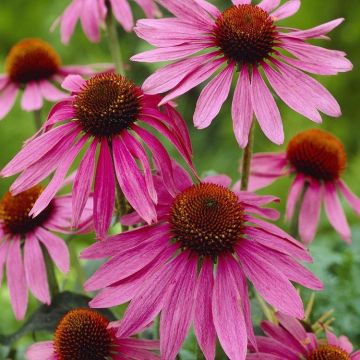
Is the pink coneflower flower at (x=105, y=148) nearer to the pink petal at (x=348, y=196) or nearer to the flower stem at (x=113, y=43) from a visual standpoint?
the flower stem at (x=113, y=43)

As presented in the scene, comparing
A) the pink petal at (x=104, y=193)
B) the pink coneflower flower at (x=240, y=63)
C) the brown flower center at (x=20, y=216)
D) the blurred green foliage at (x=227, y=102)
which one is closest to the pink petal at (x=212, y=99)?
the pink coneflower flower at (x=240, y=63)

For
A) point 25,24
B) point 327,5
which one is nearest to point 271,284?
point 327,5

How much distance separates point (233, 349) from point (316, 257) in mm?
578

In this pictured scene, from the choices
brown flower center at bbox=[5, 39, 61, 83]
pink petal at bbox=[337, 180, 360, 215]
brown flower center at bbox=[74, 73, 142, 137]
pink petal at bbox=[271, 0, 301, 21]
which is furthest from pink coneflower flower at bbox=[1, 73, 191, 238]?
brown flower center at bbox=[5, 39, 61, 83]

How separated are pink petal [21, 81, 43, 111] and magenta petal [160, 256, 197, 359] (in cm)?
61

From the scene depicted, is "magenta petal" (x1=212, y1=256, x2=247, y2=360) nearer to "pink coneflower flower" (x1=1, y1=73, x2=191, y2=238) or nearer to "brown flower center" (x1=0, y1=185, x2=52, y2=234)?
"pink coneflower flower" (x1=1, y1=73, x2=191, y2=238)

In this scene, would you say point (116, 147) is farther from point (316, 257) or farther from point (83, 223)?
point (316, 257)

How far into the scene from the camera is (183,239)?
2.33 ft

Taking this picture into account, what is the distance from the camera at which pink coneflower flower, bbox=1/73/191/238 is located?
674 millimetres

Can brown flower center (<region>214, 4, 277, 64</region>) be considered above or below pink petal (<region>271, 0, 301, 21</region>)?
below

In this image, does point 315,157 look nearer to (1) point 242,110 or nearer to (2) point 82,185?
(1) point 242,110

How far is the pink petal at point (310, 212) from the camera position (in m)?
0.99

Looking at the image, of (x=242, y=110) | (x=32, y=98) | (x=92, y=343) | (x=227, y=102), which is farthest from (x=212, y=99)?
(x=227, y=102)

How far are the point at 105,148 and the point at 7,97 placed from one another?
2.11 ft
